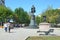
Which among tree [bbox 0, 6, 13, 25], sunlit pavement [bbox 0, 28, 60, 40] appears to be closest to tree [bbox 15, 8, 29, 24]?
tree [bbox 0, 6, 13, 25]

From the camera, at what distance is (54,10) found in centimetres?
8400

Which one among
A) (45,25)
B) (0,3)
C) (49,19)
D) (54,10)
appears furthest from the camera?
(0,3)

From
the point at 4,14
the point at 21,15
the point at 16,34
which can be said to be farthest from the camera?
the point at 21,15

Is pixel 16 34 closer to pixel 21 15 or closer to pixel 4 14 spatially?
pixel 4 14

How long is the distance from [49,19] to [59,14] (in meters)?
5.31

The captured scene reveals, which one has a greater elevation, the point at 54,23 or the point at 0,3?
the point at 0,3

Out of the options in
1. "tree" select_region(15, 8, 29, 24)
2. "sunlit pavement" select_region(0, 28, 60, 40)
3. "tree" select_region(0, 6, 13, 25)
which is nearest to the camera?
"sunlit pavement" select_region(0, 28, 60, 40)

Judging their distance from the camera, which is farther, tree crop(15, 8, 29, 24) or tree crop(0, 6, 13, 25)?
tree crop(15, 8, 29, 24)

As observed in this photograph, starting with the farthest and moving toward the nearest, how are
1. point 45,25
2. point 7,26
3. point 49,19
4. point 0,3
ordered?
point 0,3
point 49,19
point 7,26
point 45,25

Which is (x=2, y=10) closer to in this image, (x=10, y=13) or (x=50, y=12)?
(x=10, y=13)

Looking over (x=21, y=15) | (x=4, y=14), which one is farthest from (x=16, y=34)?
(x=21, y=15)

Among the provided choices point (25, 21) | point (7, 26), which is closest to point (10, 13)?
point (25, 21)

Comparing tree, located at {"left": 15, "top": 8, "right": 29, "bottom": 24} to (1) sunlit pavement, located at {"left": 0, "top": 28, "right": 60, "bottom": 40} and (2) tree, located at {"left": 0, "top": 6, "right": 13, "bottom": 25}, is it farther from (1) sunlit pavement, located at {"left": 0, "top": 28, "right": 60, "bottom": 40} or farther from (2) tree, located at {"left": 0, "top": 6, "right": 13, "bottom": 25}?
(1) sunlit pavement, located at {"left": 0, "top": 28, "right": 60, "bottom": 40}

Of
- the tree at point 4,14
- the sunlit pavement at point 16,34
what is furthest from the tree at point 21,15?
the sunlit pavement at point 16,34
